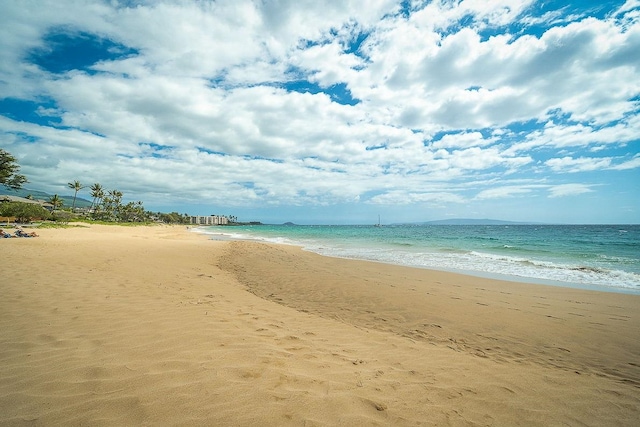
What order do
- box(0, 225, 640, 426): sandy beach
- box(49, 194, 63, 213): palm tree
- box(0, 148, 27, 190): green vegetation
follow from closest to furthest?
box(0, 225, 640, 426): sandy beach → box(0, 148, 27, 190): green vegetation → box(49, 194, 63, 213): palm tree

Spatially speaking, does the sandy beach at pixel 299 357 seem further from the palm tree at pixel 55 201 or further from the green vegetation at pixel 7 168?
the palm tree at pixel 55 201

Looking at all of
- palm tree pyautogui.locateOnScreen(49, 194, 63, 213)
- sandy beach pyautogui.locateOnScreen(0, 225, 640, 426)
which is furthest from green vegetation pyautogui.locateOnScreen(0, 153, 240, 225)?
sandy beach pyautogui.locateOnScreen(0, 225, 640, 426)

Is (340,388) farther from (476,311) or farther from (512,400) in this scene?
(476,311)

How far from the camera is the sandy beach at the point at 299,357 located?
293 cm

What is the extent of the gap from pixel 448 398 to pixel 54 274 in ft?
38.6

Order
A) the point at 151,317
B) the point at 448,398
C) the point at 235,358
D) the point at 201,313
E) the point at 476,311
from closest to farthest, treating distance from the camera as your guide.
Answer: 1. the point at 448,398
2. the point at 235,358
3. the point at 151,317
4. the point at 201,313
5. the point at 476,311

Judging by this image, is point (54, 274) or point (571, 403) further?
point (54, 274)

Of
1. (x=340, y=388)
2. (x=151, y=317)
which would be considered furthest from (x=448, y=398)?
(x=151, y=317)

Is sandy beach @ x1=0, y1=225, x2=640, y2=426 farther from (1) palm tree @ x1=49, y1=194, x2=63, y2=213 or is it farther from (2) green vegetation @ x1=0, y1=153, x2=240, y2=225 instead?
(1) palm tree @ x1=49, y1=194, x2=63, y2=213

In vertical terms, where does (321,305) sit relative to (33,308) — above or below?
below

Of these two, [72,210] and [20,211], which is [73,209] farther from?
[20,211]

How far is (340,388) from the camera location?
340 cm

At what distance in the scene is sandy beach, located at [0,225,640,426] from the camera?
293 cm

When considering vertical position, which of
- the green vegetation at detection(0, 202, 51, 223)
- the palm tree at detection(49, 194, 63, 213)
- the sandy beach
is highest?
the palm tree at detection(49, 194, 63, 213)
